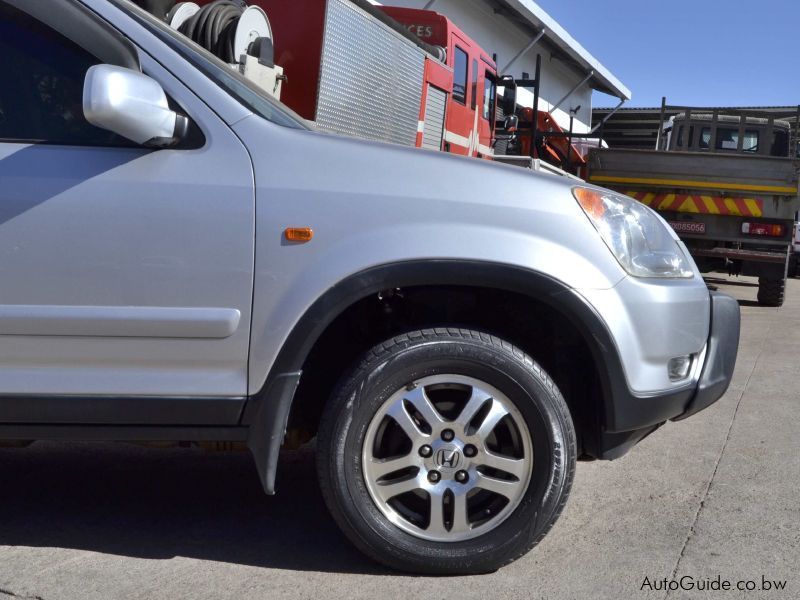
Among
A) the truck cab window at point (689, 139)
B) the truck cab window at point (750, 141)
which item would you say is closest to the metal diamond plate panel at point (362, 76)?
the truck cab window at point (689, 139)

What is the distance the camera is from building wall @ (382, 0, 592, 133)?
69.9 feet

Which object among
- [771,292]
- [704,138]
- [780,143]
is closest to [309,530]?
[771,292]

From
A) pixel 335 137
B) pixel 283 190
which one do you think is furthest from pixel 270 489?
pixel 335 137

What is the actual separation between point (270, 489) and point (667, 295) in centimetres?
141

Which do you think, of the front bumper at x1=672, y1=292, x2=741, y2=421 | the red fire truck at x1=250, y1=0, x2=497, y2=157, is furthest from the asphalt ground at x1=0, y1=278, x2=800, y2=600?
the red fire truck at x1=250, y1=0, x2=497, y2=157

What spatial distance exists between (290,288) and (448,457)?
0.73m

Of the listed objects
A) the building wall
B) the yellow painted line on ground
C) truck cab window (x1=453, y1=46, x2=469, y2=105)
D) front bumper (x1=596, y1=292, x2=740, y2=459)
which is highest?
the building wall

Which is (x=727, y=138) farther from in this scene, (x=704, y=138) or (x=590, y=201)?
(x=590, y=201)

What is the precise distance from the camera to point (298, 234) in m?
3.00

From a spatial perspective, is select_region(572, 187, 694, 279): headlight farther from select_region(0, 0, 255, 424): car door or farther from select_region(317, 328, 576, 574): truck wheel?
select_region(0, 0, 255, 424): car door

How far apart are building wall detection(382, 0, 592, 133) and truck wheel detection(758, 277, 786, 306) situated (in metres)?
9.91

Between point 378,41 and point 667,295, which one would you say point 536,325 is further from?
point 378,41

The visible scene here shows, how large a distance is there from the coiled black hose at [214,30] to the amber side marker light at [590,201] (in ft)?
15.8

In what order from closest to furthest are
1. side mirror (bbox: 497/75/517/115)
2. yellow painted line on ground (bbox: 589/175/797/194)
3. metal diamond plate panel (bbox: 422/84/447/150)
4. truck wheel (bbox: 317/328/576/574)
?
truck wheel (bbox: 317/328/576/574)
metal diamond plate panel (bbox: 422/84/447/150)
yellow painted line on ground (bbox: 589/175/797/194)
side mirror (bbox: 497/75/517/115)
